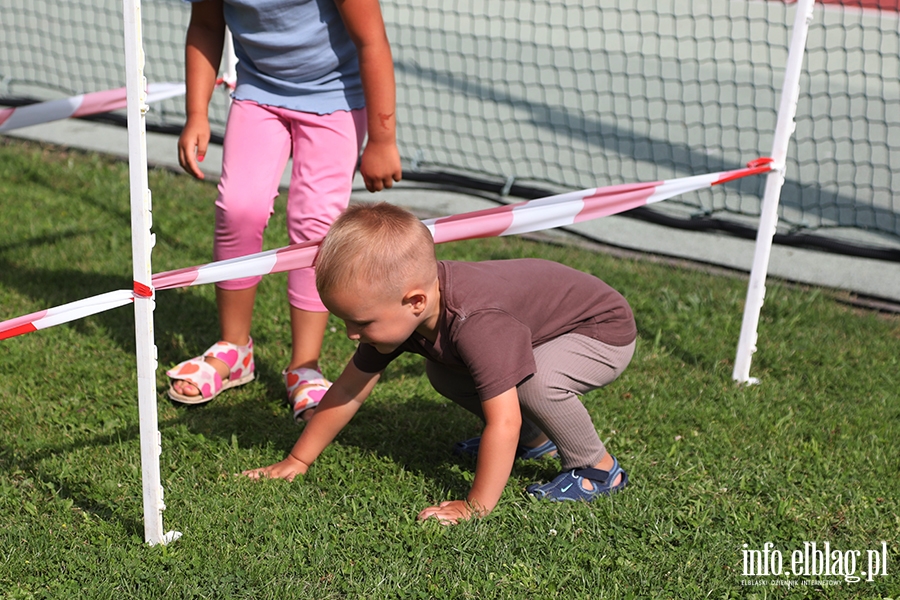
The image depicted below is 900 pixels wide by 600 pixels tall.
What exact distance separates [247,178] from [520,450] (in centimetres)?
122

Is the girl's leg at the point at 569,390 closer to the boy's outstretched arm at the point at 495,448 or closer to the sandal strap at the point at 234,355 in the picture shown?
the boy's outstretched arm at the point at 495,448

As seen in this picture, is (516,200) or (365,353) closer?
(365,353)

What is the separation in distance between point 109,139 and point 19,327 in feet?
15.2

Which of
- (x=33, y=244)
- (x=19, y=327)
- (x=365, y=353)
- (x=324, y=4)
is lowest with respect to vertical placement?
(x=33, y=244)

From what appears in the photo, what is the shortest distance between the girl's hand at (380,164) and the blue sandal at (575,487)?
1.04 meters

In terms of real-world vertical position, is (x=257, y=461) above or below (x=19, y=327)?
below

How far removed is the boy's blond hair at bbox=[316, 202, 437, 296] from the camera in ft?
7.31

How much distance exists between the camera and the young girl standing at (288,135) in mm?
3043

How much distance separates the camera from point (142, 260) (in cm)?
208

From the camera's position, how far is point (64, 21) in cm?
940

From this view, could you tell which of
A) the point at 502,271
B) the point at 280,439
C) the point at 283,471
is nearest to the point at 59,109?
the point at 280,439

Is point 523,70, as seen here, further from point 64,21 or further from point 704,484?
point 704,484

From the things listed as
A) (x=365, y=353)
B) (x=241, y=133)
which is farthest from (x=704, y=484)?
(x=241, y=133)

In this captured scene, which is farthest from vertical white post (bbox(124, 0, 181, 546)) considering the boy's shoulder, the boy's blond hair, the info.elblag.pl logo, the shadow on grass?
the info.elblag.pl logo
